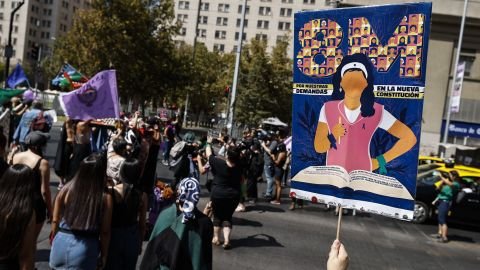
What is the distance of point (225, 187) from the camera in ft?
28.1

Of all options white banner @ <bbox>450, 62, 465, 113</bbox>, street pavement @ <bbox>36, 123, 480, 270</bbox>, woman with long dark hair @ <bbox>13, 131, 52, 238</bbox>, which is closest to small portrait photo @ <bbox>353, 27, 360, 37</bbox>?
woman with long dark hair @ <bbox>13, 131, 52, 238</bbox>

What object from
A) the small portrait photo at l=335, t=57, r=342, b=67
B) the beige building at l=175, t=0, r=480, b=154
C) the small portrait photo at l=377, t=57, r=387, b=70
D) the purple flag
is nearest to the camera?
the small portrait photo at l=377, t=57, r=387, b=70

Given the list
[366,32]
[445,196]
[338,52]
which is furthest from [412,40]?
[445,196]

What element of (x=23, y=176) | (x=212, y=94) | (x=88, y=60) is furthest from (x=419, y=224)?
(x=212, y=94)

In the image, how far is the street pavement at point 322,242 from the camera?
8.50 m

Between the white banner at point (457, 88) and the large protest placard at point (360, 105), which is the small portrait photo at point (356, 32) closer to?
the large protest placard at point (360, 105)

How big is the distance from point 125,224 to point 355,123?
2.24m

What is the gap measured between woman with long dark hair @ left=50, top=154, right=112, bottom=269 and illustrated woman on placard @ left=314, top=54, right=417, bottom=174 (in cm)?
183

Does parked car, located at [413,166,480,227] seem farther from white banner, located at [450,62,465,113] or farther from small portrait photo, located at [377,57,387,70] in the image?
white banner, located at [450,62,465,113]

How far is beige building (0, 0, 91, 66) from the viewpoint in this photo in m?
105

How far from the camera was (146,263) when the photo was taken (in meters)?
4.10

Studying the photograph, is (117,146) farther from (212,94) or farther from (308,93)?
(212,94)

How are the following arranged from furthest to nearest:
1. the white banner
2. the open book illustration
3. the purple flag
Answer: the white banner < the purple flag < the open book illustration

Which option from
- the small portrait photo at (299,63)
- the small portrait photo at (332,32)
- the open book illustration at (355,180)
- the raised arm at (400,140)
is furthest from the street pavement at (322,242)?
the small portrait photo at (332,32)
